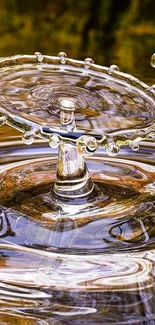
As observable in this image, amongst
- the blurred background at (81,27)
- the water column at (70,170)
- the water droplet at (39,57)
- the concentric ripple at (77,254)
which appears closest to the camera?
the concentric ripple at (77,254)

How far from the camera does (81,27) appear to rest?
1630 millimetres

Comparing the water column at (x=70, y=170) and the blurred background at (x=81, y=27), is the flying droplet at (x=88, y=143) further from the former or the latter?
the blurred background at (x=81, y=27)

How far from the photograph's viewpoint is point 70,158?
2.33ft

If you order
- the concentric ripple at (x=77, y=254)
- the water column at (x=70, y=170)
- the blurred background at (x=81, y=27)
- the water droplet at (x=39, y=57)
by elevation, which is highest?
the blurred background at (x=81, y=27)

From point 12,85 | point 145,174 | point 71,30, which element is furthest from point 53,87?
point 71,30

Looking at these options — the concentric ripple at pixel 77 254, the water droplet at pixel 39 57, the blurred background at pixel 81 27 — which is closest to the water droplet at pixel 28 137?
the concentric ripple at pixel 77 254

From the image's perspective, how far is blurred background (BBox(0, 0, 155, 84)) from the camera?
146 cm

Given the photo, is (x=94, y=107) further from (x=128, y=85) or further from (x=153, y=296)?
(x=153, y=296)

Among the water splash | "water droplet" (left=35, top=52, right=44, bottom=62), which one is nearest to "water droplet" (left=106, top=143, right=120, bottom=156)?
the water splash

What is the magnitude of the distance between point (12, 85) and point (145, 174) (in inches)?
9.2

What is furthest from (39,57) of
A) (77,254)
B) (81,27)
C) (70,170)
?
(81,27)

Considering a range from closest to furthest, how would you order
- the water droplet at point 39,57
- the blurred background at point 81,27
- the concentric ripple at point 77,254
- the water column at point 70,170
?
the concentric ripple at point 77,254 < the water column at point 70,170 < the water droplet at point 39,57 < the blurred background at point 81,27

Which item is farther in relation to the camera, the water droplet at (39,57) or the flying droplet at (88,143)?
the water droplet at (39,57)

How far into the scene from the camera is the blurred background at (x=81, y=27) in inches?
57.4
